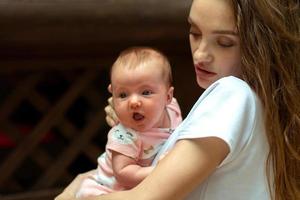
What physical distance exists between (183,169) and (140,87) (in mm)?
390

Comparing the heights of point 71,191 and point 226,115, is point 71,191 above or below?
below

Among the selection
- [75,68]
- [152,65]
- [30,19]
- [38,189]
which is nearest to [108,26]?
[30,19]

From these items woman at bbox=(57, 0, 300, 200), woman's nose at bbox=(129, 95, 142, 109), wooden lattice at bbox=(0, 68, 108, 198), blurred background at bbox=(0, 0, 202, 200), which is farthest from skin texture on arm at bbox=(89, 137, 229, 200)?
wooden lattice at bbox=(0, 68, 108, 198)

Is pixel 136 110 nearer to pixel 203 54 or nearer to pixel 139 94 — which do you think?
pixel 139 94

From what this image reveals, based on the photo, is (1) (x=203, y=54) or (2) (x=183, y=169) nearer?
(2) (x=183, y=169)

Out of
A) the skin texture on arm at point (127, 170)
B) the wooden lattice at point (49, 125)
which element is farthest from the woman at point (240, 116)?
the wooden lattice at point (49, 125)

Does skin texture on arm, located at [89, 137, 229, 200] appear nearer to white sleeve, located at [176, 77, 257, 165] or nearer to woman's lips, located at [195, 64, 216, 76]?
white sleeve, located at [176, 77, 257, 165]

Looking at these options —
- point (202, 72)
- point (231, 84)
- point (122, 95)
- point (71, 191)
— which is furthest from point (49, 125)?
point (231, 84)

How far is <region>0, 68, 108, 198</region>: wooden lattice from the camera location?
386cm

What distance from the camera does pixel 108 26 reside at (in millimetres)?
3139

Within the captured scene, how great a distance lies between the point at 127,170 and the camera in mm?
1664

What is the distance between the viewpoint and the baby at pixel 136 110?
66.2 inches

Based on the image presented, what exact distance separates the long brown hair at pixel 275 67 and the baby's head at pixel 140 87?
1.04ft

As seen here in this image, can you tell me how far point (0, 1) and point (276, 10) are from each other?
1.77 metres
